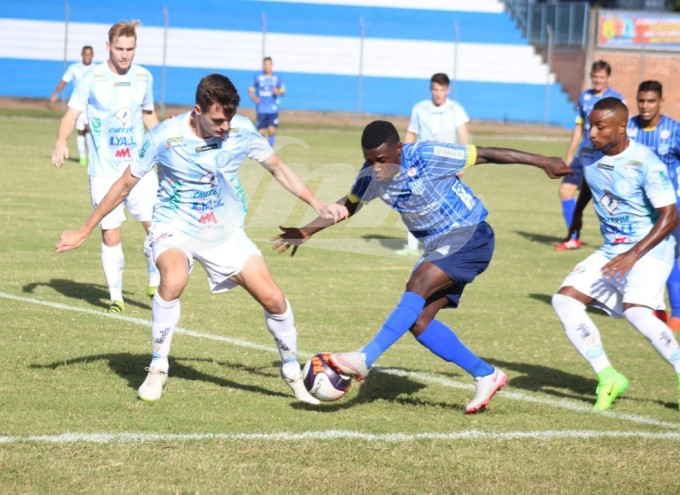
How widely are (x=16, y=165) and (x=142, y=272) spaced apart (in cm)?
1045

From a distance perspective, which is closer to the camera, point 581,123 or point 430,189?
point 430,189

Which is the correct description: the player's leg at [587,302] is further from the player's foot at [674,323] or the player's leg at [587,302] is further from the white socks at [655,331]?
the player's foot at [674,323]

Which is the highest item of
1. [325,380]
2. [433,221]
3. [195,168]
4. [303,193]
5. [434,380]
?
[195,168]

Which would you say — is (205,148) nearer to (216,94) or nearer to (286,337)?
(216,94)

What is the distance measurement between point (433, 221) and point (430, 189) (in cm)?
21

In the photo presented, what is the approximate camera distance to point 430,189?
671 cm

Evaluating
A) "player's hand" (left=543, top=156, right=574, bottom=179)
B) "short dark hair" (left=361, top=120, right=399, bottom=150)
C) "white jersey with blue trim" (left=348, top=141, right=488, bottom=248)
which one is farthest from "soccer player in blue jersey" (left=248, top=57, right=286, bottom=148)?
"player's hand" (left=543, top=156, right=574, bottom=179)

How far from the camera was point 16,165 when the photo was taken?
21453 mm

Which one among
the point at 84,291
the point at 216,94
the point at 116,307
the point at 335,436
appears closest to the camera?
the point at 335,436

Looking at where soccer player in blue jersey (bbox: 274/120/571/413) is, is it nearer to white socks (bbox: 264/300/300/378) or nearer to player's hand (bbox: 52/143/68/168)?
white socks (bbox: 264/300/300/378)

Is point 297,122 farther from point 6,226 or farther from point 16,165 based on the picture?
point 6,226

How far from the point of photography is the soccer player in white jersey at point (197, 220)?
6.67 meters

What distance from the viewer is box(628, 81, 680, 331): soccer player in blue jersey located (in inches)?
388

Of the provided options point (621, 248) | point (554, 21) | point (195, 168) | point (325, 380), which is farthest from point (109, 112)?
point (554, 21)
